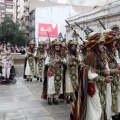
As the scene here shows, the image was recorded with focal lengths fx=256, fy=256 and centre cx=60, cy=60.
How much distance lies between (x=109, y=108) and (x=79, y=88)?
0.72 meters

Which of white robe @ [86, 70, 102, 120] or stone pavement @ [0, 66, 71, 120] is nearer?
white robe @ [86, 70, 102, 120]

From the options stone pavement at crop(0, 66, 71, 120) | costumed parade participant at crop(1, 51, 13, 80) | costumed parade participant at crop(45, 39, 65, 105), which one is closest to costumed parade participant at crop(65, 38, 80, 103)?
costumed parade participant at crop(45, 39, 65, 105)

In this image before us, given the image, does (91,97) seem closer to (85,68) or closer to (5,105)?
(85,68)

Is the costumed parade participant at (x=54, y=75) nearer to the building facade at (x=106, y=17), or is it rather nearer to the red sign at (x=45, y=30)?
the building facade at (x=106, y=17)

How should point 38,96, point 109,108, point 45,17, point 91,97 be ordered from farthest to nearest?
1. point 45,17
2. point 38,96
3. point 109,108
4. point 91,97

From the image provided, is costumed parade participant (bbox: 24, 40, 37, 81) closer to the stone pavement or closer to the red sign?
the stone pavement

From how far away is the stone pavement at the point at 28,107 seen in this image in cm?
551

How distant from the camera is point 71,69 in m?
6.70

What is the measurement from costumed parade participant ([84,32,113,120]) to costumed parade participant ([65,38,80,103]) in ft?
7.19

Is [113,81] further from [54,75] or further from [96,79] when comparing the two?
[54,75]

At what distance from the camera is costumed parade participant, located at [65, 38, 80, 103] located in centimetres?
650

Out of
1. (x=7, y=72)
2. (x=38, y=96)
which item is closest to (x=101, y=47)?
(x=38, y=96)

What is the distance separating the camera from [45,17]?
47562 mm

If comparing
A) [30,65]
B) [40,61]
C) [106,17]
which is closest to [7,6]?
[106,17]
